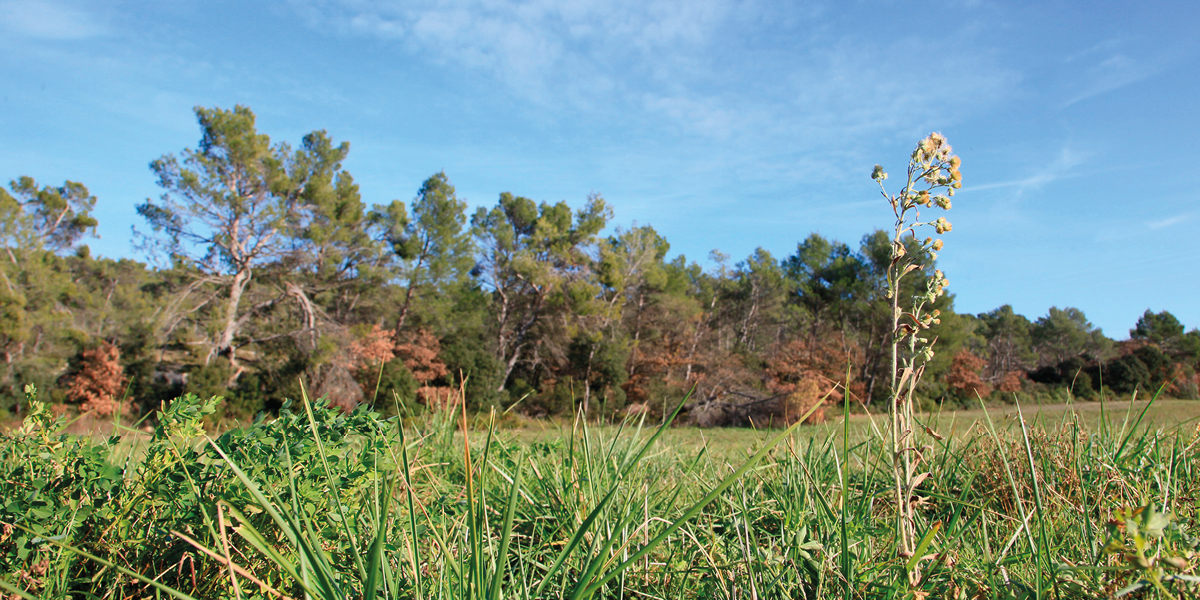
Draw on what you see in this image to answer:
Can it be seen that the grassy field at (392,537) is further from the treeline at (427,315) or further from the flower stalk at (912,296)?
the treeline at (427,315)

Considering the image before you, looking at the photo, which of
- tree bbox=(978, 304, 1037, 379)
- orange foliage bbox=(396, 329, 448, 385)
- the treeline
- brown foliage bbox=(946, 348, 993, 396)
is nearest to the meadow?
the treeline

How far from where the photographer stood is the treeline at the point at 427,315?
59.0 feet

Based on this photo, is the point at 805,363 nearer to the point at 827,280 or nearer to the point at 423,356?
the point at 827,280

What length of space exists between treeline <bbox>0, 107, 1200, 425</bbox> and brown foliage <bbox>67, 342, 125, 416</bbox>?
74 mm

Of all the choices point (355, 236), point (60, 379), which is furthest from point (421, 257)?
point (60, 379)

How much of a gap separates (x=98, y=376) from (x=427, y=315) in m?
10.2

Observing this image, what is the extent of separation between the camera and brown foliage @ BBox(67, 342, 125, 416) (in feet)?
56.6

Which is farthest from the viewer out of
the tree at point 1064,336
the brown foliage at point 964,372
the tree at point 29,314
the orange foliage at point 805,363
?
the tree at point 1064,336

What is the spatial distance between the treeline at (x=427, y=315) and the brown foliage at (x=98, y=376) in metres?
0.07

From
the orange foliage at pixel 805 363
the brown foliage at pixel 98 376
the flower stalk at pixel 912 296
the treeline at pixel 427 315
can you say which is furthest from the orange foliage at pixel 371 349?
the flower stalk at pixel 912 296

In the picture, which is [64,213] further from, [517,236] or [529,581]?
[529,581]

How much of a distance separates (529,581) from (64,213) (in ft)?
118

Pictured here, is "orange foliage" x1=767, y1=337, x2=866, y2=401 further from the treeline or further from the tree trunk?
the tree trunk

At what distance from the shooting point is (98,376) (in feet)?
56.9
